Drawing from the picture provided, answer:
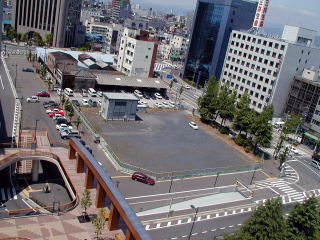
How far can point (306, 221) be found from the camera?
24641mm

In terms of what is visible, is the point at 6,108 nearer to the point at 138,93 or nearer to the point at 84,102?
the point at 84,102

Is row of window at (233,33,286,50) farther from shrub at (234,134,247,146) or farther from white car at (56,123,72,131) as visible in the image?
white car at (56,123,72,131)

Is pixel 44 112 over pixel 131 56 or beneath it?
beneath

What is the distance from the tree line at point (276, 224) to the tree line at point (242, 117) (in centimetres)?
2148

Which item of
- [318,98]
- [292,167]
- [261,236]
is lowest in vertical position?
[292,167]

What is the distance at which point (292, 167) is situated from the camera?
156 ft

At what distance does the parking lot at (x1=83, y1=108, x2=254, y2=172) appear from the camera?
4003 centimetres

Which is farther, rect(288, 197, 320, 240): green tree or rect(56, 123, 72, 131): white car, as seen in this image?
rect(56, 123, 72, 131): white car

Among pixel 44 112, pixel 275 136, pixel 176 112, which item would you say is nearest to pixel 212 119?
pixel 176 112

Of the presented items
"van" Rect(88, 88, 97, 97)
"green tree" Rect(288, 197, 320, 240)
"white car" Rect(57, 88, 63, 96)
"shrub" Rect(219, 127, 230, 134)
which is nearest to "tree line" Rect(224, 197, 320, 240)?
"green tree" Rect(288, 197, 320, 240)

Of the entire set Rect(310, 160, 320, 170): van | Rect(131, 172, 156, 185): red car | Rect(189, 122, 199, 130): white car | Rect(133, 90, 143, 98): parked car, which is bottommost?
Rect(310, 160, 320, 170): van

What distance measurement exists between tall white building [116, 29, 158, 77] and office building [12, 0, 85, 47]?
2965 centimetres

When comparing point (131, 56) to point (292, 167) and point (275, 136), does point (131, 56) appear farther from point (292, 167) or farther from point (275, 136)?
point (292, 167)

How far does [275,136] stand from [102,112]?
30133 mm
